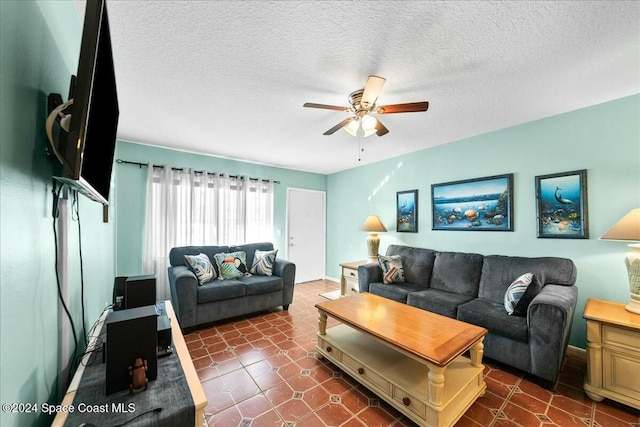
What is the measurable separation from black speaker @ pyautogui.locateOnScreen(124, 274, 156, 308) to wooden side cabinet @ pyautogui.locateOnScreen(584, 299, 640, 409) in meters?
3.34

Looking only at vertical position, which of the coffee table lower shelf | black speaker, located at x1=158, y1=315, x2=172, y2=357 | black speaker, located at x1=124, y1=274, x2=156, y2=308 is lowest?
the coffee table lower shelf

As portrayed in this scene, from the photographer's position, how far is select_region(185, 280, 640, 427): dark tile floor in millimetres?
1633

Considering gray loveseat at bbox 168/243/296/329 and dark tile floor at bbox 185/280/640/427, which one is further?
gray loveseat at bbox 168/243/296/329

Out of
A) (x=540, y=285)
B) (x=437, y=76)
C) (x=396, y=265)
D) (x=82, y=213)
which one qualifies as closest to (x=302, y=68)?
(x=437, y=76)

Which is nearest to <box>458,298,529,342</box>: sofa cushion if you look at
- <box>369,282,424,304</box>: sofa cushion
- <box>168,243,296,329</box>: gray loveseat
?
<box>369,282,424,304</box>: sofa cushion

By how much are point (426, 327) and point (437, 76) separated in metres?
2.01

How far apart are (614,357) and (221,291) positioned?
11.9 feet

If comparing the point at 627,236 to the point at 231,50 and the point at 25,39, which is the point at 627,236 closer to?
the point at 231,50

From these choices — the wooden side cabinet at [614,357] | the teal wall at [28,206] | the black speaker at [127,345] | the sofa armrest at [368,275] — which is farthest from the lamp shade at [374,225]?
the teal wall at [28,206]

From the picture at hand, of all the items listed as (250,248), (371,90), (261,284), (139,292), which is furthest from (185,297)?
(371,90)

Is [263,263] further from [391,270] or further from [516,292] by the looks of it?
[516,292]

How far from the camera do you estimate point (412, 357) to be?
156 cm

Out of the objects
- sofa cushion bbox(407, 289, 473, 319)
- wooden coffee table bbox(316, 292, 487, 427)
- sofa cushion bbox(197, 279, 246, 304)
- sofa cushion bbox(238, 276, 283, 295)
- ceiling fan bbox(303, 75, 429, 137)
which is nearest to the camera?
wooden coffee table bbox(316, 292, 487, 427)

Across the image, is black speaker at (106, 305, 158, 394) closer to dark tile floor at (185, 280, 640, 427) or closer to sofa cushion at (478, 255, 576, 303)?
dark tile floor at (185, 280, 640, 427)
